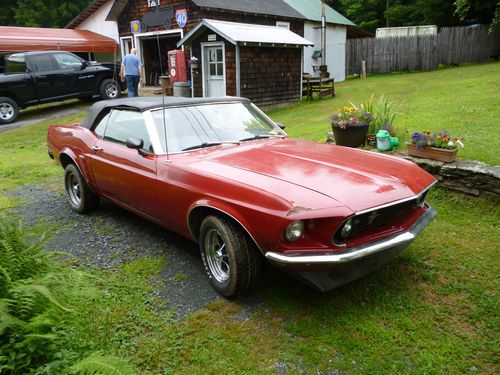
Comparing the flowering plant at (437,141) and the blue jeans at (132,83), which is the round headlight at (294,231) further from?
the blue jeans at (132,83)

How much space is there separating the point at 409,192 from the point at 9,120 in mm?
13754

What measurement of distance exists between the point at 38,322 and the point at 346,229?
6.34 ft

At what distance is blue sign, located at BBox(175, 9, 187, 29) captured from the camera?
53.8ft

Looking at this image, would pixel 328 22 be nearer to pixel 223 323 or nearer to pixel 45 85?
pixel 45 85

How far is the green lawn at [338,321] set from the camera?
8.79 feet

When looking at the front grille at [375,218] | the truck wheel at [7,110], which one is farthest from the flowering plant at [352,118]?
the truck wheel at [7,110]

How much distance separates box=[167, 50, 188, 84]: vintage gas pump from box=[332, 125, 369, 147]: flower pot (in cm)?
1051

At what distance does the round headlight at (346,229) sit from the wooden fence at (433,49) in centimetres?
2271

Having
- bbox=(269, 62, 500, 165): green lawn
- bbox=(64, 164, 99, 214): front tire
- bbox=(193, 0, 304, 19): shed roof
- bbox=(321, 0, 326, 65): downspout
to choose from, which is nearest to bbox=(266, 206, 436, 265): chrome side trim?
bbox=(269, 62, 500, 165): green lawn

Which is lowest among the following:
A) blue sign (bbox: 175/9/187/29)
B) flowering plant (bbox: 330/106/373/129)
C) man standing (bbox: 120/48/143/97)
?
flowering plant (bbox: 330/106/373/129)

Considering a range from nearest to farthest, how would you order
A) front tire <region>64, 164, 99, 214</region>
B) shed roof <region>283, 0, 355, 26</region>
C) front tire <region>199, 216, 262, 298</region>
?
front tire <region>199, 216, 262, 298</region>
front tire <region>64, 164, 99, 214</region>
shed roof <region>283, 0, 355, 26</region>

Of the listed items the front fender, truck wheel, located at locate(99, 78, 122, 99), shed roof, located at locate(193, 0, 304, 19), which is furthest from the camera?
shed roof, located at locate(193, 0, 304, 19)

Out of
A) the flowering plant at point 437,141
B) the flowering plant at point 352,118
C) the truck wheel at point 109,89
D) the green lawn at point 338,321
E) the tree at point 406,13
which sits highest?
the tree at point 406,13

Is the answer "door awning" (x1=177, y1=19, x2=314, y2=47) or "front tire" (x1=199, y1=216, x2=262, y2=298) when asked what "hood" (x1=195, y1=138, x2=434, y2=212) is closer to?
"front tire" (x1=199, y1=216, x2=262, y2=298)
